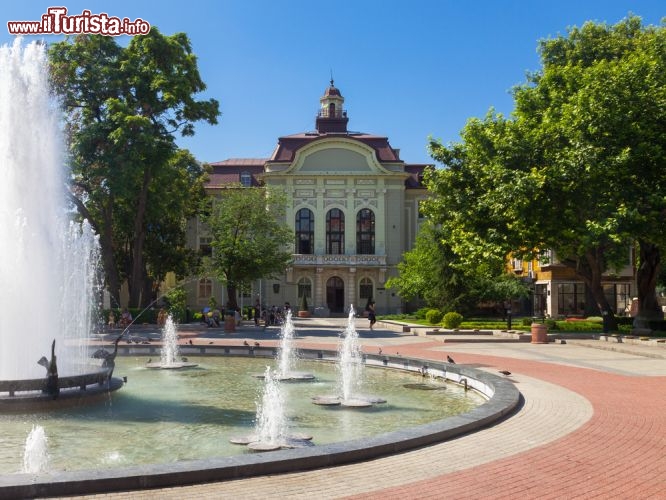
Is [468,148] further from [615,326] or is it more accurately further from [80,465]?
[80,465]

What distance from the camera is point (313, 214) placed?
60344 millimetres

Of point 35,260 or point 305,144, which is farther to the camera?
point 305,144

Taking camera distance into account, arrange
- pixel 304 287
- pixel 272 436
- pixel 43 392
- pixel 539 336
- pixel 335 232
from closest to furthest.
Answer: pixel 272 436
pixel 43 392
pixel 539 336
pixel 304 287
pixel 335 232

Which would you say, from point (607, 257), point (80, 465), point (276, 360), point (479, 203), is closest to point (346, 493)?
point (80, 465)

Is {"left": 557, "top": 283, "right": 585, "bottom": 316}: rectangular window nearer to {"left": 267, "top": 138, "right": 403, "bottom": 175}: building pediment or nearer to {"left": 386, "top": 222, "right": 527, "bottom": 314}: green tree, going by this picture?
{"left": 386, "top": 222, "right": 527, "bottom": 314}: green tree

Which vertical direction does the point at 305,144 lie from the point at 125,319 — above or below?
above

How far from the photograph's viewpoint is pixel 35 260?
14.2 metres

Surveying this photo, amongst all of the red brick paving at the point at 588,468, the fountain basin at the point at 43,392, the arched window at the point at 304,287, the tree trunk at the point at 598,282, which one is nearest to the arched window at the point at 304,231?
the arched window at the point at 304,287

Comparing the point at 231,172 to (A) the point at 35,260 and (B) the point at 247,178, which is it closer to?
(B) the point at 247,178

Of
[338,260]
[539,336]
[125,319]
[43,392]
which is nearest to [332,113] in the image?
[338,260]

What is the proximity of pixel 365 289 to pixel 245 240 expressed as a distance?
68.5ft

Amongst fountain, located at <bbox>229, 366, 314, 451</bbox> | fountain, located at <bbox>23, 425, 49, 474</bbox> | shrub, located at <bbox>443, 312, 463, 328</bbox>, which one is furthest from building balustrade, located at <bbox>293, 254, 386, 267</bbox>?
fountain, located at <bbox>23, 425, 49, 474</bbox>

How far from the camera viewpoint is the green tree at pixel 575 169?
27.0 meters

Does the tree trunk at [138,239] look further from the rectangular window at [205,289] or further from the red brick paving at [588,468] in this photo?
the red brick paving at [588,468]
